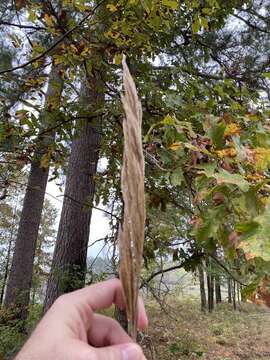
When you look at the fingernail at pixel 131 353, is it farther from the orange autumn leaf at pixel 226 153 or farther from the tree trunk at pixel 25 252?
the tree trunk at pixel 25 252

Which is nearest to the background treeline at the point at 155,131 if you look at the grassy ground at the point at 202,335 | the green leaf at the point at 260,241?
the green leaf at the point at 260,241

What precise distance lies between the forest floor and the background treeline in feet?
7.34

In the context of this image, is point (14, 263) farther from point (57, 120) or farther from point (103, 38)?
point (103, 38)

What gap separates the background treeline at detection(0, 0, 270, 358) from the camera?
4.40ft

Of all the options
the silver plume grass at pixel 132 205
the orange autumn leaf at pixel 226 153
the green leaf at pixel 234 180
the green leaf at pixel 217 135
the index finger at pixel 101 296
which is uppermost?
the green leaf at pixel 217 135

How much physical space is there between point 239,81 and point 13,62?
3.52m

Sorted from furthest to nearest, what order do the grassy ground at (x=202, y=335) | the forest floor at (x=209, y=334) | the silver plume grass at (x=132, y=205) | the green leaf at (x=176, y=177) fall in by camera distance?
the forest floor at (x=209, y=334) < the grassy ground at (x=202, y=335) < the green leaf at (x=176, y=177) < the silver plume grass at (x=132, y=205)

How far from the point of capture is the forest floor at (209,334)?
303 inches

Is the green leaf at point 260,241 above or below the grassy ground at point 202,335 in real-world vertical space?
above

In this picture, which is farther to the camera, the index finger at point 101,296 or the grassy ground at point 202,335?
the grassy ground at point 202,335

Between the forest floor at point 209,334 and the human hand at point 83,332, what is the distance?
508 centimetres

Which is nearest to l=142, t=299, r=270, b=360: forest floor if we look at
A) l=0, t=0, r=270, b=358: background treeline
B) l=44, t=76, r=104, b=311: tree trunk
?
l=44, t=76, r=104, b=311: tree trunk

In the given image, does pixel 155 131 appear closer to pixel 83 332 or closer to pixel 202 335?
pixel 83 332

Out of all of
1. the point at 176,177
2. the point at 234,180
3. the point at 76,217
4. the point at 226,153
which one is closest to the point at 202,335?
the point at 76,217
